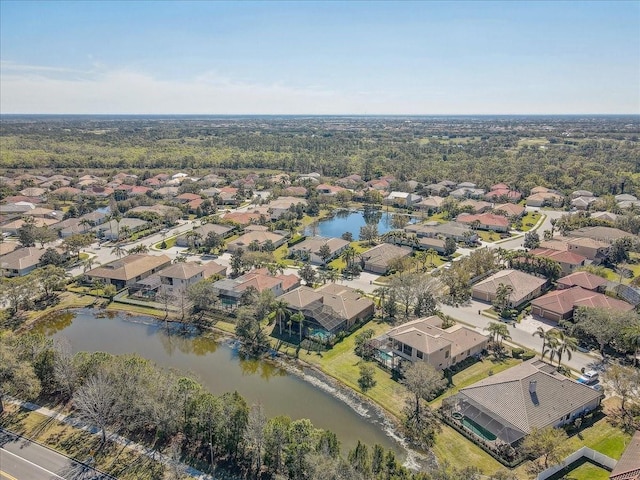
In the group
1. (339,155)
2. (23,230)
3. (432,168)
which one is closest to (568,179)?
(432,168)

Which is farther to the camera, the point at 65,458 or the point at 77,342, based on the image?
the point at 77,342

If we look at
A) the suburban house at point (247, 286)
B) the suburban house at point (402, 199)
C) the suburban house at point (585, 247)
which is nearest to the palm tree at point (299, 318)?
the suburban house at point (247, 286)

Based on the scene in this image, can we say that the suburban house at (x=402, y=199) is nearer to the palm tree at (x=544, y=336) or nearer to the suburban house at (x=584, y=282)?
the suburban house at (x=584, y=282)

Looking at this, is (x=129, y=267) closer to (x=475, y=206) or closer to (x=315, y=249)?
(x=315, y=249)

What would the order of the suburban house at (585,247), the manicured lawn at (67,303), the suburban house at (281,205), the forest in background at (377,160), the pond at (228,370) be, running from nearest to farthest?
the pond at (228,370) < the manicured lawn at (67,303) < the suburban house at (585,247) < the suburban house at (281,205) < the forest in background at (377,160)

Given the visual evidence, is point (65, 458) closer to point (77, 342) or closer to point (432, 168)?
point (77, 342)

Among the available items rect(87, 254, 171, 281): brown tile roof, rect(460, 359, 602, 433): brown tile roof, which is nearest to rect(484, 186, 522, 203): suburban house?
rect(460, 359, 602, 433): brown tile roof
